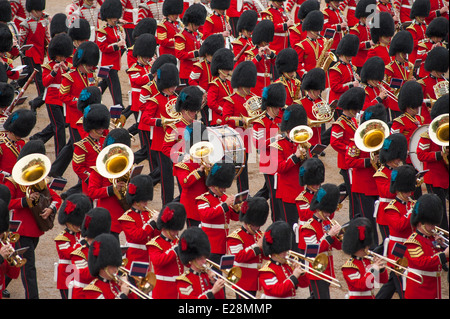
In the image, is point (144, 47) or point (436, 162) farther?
point (144, 47)

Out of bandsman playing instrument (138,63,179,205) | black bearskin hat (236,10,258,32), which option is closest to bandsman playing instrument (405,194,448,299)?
bandsman playing instrument (138,63,179,205)

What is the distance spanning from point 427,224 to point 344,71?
324 cm

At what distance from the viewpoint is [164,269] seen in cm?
709

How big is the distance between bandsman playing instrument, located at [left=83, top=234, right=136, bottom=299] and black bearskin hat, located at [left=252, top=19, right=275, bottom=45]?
4.45 metres

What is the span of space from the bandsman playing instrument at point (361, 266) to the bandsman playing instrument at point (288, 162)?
1.49 m

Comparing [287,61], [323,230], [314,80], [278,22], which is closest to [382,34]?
[278,22]

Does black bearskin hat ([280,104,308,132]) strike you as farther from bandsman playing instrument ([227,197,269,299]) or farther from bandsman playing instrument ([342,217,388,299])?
bandsman playing instrument ([342,217,388,299])

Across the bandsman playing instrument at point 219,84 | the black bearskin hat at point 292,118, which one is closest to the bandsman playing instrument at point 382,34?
the bandsman playing instrument at point 219,84

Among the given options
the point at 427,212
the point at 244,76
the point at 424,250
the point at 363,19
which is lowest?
the point at 363,19

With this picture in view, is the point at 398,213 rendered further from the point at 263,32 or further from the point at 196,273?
the point at 263,32

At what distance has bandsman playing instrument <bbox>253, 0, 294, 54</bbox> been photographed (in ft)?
38.1

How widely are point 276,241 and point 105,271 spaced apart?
3.96ft

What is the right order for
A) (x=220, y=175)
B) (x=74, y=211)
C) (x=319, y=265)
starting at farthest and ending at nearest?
(x=220, y=175)
(x=74, y=211)
(x=319, y=265)

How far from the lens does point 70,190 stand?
9.41 m
